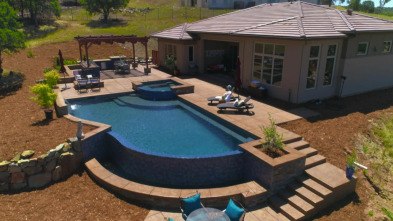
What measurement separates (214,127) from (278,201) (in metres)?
5.18

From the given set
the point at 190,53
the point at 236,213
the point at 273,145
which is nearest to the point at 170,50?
the point at 190,53

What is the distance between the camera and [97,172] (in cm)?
903

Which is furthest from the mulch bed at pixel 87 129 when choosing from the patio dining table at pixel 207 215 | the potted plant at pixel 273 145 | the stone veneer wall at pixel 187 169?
the potted plant at pixel 273 145

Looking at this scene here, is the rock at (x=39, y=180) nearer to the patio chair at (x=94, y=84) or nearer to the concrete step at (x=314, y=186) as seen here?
the concrete step at (x=314, y=186)

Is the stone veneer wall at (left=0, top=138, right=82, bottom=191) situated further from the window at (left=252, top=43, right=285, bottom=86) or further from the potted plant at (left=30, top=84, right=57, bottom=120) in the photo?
the window at (left=252, top=43, right=285, bottom=86)

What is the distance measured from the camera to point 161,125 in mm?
12898

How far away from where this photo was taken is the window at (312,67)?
1434 centimetres

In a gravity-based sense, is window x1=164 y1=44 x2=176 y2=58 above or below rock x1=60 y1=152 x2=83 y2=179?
above

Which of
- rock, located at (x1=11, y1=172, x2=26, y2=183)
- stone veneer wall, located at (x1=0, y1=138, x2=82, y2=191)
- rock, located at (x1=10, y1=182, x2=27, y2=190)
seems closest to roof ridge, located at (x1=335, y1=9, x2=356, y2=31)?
stone veneer wall, located at (x1=0, y1=138, x2=82, y2=191)

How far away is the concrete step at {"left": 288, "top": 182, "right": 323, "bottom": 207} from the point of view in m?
7.84

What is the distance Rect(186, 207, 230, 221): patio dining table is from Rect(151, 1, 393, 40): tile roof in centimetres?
1012

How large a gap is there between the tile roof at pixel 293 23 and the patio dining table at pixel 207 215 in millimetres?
10121

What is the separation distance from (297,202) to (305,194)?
0.41m

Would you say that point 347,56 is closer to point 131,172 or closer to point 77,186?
point 131,172
